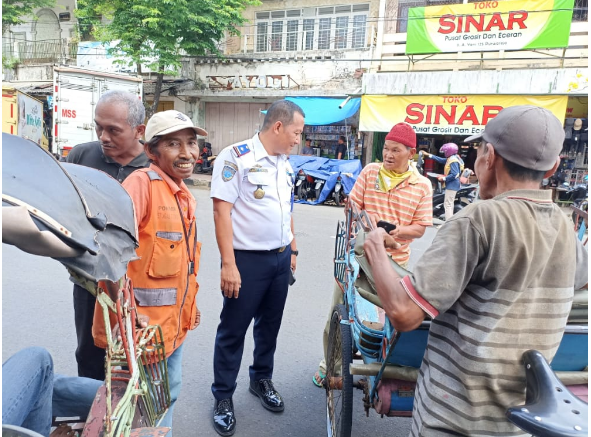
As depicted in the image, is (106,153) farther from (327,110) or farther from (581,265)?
(327,110)

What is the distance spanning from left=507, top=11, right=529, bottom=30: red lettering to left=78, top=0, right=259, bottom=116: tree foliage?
8.10 metres

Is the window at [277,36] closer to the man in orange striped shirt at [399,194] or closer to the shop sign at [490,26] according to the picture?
the shop sign at [490,26]

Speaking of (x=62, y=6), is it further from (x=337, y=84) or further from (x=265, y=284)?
(x=265, y=284)

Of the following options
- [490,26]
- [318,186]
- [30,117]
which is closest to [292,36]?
[490,26]

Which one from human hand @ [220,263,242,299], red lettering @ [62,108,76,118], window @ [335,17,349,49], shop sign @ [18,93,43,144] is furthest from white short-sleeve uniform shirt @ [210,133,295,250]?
shop sign @ [18,93,43,144]

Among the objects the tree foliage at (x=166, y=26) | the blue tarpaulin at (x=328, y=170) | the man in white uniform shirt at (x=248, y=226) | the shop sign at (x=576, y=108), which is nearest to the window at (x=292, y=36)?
the tree foliage at (x=166, y=26)

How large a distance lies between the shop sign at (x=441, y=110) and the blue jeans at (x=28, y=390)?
1134 centimetres

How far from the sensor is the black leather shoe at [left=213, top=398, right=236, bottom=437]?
253 centimetres

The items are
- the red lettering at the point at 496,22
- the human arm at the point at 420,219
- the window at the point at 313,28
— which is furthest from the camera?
the window at the point at 313,28

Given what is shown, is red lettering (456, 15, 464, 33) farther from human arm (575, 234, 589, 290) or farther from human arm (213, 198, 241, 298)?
human arm (575, 234, 589, 290)

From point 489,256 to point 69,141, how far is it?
12.8 m

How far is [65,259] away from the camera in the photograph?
1119mm

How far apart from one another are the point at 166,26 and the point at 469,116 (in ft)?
32.3

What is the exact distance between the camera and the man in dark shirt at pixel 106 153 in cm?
222
